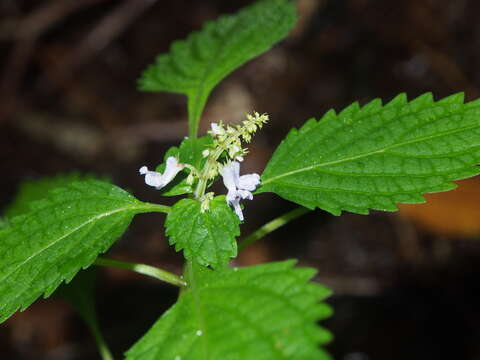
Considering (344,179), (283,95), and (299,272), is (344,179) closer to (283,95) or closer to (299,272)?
(299,272)

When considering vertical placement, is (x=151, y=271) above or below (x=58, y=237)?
below

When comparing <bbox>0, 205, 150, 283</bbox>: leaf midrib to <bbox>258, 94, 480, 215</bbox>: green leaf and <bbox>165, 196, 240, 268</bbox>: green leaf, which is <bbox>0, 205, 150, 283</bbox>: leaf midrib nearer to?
<bbox>165, 196, 240, 268</bbox>: green leaf

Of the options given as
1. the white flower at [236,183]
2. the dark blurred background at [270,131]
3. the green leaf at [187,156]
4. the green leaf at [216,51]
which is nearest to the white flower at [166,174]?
the green leaf at [187,156]

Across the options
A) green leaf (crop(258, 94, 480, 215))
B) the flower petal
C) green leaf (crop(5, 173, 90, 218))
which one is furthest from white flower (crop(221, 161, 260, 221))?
green leaf (crop(5, 173, 90, 218))

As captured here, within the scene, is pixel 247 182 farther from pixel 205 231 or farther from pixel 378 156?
pixel 378 156

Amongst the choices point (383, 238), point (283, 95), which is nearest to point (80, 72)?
point (283, 95)

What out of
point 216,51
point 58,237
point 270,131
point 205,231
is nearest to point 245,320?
point 205,231
